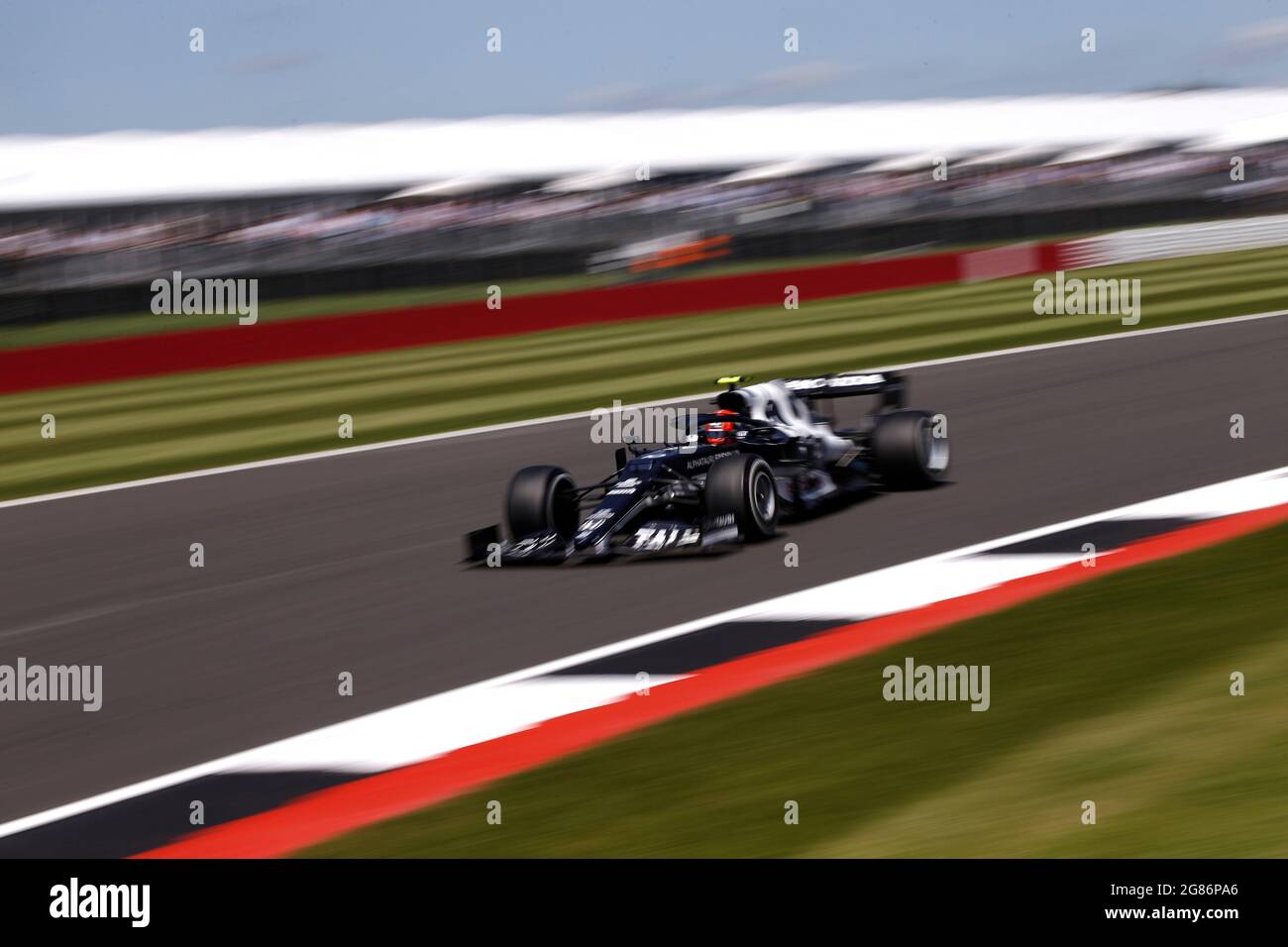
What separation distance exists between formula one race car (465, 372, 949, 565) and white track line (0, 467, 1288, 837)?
38.8 inches

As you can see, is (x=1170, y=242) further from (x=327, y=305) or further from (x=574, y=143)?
(x=574, y=143)

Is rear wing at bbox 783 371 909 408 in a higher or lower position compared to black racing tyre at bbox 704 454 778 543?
higher

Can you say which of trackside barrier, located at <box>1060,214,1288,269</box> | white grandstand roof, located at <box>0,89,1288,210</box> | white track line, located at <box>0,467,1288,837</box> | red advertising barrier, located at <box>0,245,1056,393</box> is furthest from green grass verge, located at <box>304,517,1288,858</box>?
white grandstand roof, located at <box>0,89,1288,210</box>

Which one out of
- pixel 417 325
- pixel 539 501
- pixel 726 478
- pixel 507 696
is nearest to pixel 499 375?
pixel 417 325

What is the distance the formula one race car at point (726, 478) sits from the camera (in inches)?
341

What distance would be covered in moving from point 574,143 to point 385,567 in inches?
1687

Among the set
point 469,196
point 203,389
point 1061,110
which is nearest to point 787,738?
point 203,389

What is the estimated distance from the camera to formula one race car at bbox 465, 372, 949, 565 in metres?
8.66

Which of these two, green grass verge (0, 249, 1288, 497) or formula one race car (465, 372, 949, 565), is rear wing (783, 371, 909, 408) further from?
green grass verge (0, 249, 1288, 497)

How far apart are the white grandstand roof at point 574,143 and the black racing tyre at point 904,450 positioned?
33198 millimetres

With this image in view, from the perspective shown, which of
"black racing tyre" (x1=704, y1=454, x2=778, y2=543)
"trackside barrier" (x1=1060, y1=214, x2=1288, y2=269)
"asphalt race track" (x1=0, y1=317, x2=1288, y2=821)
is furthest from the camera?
"trackside barrier" (x1=1060, y1=214, x2=1288, y2=269)

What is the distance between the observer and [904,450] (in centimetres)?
1002

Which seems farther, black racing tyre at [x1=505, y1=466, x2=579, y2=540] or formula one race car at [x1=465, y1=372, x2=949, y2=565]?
black racing tyre at [x1=505, y1=466, x2=579, y2=540]

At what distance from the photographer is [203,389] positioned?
19594 mm
